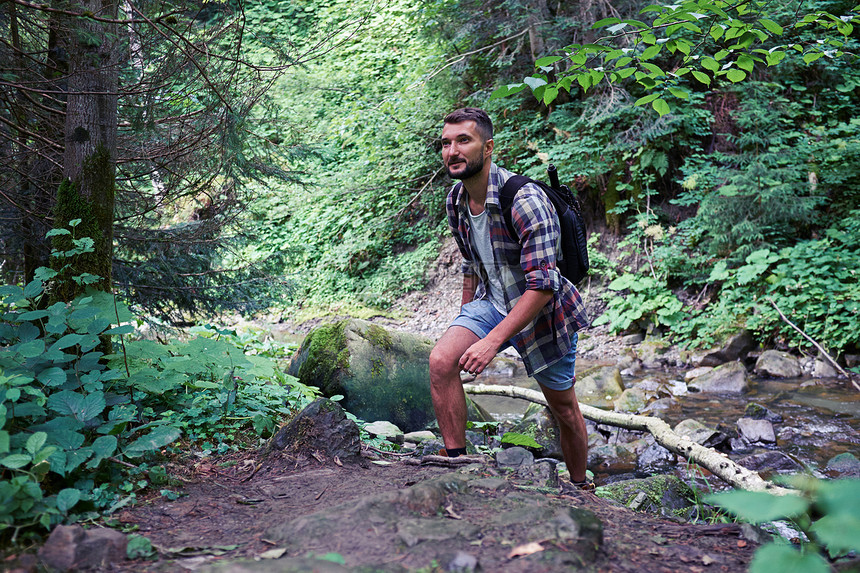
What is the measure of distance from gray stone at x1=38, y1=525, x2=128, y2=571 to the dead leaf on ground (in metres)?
1.27

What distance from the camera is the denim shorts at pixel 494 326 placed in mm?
3348

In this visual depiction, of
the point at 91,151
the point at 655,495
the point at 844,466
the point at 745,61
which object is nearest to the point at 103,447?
the point at 91,151

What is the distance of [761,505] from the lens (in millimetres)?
1073

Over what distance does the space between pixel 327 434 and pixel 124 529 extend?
1.20m

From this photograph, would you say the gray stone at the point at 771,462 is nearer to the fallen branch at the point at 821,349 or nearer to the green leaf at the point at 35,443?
the fallen branch at the point at 821,349

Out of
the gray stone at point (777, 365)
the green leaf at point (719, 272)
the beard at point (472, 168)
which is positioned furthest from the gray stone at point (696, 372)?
the beard at point (472, 168)

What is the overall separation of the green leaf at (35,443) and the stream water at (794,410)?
217 inches

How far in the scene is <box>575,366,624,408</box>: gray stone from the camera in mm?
7484

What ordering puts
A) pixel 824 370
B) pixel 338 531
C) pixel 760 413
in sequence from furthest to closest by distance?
pixel 824 370
pixel 760 413
pixel 338 531

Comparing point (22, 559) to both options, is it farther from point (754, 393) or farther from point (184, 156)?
point (754, 393)

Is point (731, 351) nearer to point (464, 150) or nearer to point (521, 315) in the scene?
point (521, 315)

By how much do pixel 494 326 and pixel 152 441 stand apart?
2.00m

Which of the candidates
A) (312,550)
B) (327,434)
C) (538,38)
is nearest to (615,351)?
(538,38)

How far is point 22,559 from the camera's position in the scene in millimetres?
1564
